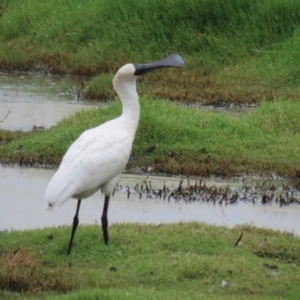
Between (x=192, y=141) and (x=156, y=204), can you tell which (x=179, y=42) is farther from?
(x=156, y=204)

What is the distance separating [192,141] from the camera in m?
10.5

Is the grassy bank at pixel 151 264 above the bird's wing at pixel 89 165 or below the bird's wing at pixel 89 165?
below

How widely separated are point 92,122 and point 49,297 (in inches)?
206

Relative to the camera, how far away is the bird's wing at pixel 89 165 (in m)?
6.55

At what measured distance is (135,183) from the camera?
30.8ft

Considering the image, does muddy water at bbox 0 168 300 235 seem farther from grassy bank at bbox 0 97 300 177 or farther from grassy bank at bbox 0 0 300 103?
grassy bank at bbox 0 0 300 103

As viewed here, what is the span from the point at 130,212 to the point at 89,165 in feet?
5.68

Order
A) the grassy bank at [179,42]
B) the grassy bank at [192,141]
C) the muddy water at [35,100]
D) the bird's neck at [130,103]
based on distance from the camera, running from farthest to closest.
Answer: the grassy bank at [179,42] < the muddy water at [35,100] < the grassy bank at [192,141] < the bird's neck at [130,103]

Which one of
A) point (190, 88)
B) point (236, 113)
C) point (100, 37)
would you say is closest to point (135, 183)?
point (236, 113)

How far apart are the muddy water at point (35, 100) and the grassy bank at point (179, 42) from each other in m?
0.56

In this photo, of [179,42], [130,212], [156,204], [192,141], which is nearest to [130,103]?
[130,212]

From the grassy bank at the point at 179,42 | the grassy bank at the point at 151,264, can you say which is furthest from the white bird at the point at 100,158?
the grassy bank at the point at 179,42

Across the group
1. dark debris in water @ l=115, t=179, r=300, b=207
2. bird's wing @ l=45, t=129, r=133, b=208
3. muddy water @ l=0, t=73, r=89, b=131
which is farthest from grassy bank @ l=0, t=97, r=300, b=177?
bird's wing @ l=45, t=129, r=133, b=208

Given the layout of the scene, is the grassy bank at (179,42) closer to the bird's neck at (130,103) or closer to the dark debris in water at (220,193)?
the dark debris in water at (220,193)
